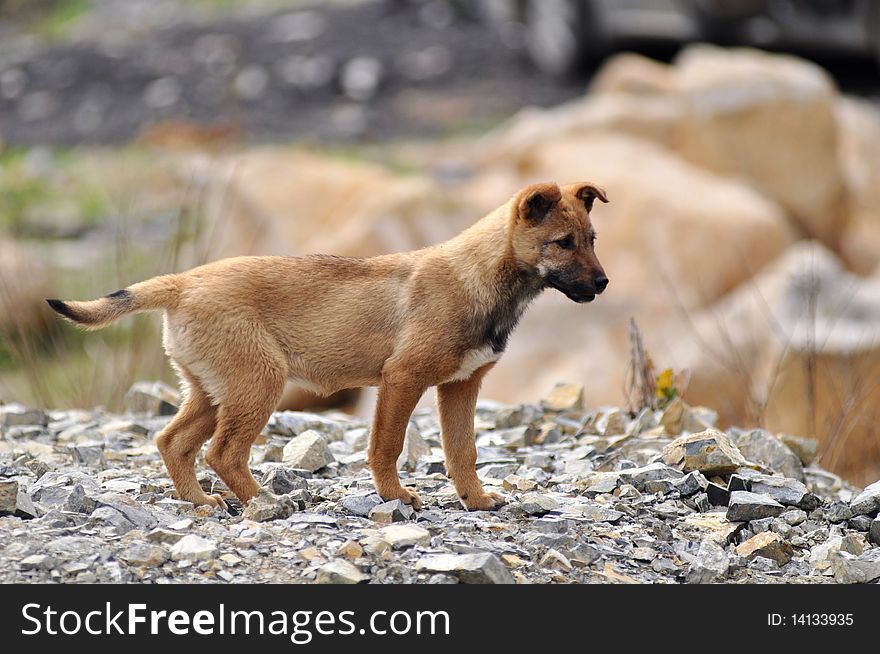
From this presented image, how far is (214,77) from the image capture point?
2012 cm

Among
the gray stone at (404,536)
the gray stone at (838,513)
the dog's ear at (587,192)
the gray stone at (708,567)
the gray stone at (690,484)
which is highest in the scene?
the dog's ear at (587,192)

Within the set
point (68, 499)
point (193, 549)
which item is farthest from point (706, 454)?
point (68, 499)

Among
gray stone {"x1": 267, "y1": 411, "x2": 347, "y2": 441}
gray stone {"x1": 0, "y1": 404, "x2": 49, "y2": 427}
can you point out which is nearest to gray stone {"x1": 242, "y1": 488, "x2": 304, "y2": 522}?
gray stone {"x1": 267, "y1": 411, "x2": 347, "y2": 441}

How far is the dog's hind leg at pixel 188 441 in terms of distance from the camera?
6.04 m

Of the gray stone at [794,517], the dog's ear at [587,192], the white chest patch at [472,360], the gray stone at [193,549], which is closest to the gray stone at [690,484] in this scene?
the gray stone at [794,517]

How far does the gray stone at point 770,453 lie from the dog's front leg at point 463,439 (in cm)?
170

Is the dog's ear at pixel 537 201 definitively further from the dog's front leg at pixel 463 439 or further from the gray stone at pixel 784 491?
the gray stone at pixel 784 491

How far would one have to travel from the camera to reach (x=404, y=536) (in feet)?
17.7

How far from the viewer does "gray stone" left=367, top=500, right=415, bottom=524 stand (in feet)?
19.0

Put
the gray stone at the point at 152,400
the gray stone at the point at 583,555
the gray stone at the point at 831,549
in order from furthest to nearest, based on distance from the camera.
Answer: the gray stone at the point at 152,400
the gray stone at the point at 831,549
the gray stone at the point at 583,555

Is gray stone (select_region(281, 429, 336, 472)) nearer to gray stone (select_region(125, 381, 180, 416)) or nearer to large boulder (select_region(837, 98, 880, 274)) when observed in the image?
gray stone (select_region(125, 381, 180, 416))

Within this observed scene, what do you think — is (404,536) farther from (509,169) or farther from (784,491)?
(509,169)

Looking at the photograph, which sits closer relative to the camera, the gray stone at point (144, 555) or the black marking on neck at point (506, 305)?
the gray stone at point (144, 555)

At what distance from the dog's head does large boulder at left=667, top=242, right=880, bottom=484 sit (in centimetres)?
256
